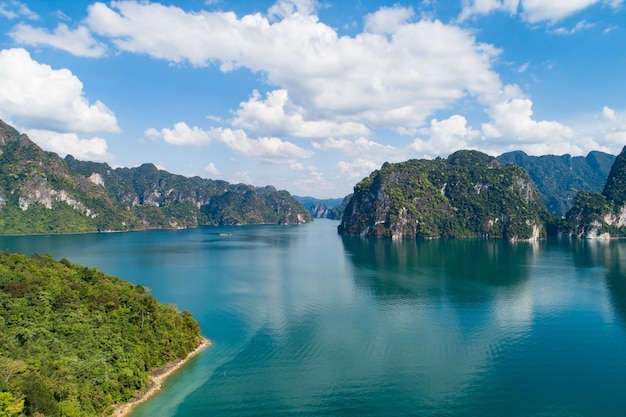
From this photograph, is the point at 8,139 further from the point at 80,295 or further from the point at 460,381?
the point at 460,381

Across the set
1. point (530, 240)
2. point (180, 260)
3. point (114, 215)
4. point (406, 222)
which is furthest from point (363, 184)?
point (114, 215)

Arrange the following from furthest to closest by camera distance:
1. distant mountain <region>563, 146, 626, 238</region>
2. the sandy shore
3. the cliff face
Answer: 1. the cliff face
2. distant mountain <region>563, 146, 626, 238</region>
3. the sandy shore

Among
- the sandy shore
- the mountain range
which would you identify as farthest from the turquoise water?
the mountain range

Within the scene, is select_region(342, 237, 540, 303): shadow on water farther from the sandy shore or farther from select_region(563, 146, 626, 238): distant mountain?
select_region(563, 146, 626, 238): distant mountain

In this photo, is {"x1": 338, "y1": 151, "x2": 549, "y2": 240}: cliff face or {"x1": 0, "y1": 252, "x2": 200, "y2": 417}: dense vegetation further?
{"x1": 338, "y1": 151, "x2": 549, "y2": 240}: cliff face

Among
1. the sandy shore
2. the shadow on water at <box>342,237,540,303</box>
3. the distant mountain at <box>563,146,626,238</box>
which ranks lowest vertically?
the sandy shore

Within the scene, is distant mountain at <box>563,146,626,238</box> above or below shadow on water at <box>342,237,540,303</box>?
above
